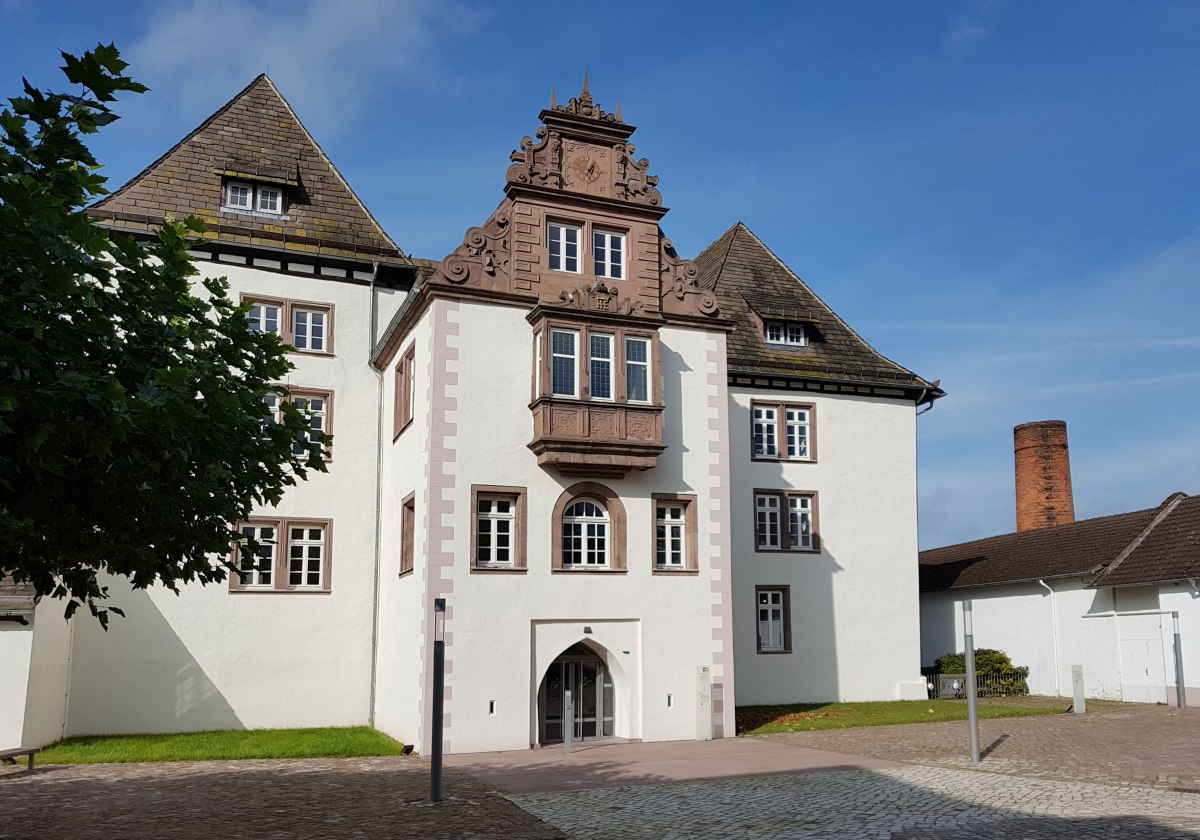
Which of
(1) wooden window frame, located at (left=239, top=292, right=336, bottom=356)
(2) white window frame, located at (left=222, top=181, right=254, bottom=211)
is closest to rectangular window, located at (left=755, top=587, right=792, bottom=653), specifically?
(1) wooden window frame, located at (left=239, top=292, right=336, bottom=356)

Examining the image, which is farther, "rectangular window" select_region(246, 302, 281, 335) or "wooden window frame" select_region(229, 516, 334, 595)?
"rectangular window" select_region(246, 302, 281, 335)

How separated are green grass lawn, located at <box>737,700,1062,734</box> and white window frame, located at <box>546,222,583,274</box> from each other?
1018 centimetres

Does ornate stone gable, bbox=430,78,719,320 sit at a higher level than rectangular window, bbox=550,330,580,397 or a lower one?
higher

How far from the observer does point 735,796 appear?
1444cm

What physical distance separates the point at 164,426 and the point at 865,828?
856 centimetres

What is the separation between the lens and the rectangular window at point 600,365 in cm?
2094

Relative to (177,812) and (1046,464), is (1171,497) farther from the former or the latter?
(177,812)

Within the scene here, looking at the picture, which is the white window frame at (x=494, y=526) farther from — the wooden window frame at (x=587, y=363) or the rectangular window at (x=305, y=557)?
the rectangular window at (x=305, y=557)

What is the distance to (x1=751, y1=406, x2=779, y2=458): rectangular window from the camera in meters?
28.8

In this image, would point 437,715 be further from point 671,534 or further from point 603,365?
point 603,365

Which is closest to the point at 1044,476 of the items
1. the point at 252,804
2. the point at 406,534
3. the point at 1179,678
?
the point at 1179,678

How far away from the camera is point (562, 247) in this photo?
22.2 metres

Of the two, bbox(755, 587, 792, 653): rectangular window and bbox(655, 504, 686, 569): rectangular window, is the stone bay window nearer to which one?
bbox(655, 504, 686, 569): rectangular window

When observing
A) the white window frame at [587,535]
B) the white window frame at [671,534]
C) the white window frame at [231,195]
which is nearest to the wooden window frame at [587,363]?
the white window frame at [587,535]
